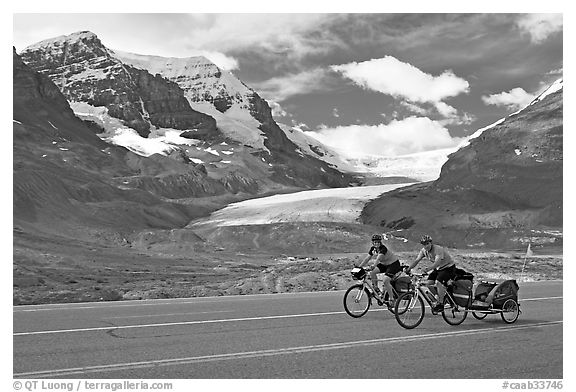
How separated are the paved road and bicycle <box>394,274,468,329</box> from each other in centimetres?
22

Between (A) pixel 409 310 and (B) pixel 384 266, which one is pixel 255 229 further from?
(A) pixel 409 310

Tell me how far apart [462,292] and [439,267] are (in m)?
0.69

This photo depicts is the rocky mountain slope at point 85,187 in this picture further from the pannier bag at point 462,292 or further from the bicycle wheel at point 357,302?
the pannier bag at point 462,292

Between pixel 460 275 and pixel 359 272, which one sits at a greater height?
pixel 359 272

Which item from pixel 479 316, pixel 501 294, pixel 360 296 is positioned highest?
pixel 360 296

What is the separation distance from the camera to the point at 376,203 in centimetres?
13062

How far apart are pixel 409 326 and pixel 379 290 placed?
1.53 metres

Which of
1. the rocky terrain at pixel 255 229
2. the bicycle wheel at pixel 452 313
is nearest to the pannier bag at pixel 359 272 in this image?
the bicycle wheel at pixel 452 313

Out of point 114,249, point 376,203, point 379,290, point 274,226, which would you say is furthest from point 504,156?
point 379,290

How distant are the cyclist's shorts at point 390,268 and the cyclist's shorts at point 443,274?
2.66ft

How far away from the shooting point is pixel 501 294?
44.0 feet

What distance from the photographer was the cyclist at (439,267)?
12.8m

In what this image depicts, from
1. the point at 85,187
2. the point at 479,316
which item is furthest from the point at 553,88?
the point at 479,316
